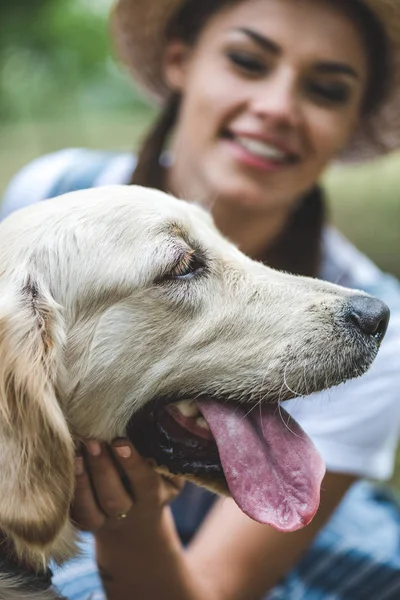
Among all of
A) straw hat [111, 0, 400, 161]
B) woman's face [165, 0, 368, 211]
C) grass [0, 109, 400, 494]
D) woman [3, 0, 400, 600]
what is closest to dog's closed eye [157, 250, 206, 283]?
woman [3, 0, 400, 600]

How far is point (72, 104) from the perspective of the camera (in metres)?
13.5

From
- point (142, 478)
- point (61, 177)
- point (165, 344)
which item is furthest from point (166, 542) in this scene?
point (61, 177)

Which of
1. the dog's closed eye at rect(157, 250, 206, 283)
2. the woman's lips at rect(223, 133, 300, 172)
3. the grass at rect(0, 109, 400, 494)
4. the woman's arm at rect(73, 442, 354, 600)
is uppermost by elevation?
the woman's lips at rect(223, 133, 300, 172)

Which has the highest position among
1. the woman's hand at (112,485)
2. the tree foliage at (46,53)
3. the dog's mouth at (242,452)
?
the dog's mouth at (242,452)

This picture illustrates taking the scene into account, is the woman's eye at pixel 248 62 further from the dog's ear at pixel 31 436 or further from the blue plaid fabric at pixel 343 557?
the blue plaid fabric at pixel 343 557

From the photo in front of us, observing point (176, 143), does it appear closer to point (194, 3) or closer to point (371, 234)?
point (194, 3)

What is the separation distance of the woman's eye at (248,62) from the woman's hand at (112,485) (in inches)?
58.3

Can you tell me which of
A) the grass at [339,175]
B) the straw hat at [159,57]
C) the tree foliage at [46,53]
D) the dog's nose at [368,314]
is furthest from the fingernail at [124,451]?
the tree foliage at [46,53]

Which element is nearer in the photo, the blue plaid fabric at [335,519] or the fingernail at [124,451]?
the fingernail at [124,451]

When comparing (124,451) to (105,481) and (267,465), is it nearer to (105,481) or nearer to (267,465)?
(105,481)

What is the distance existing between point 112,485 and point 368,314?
2.53 ft

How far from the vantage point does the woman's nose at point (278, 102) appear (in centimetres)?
254

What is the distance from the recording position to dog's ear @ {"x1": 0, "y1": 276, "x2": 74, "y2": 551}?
1555mm

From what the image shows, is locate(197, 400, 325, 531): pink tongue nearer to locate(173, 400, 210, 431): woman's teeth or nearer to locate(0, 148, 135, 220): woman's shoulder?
locate(173, 400, 210, 431): woman's teeth
